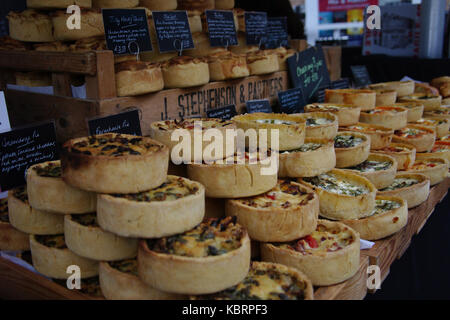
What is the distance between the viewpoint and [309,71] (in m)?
4.01

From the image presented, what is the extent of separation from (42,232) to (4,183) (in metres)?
0.38

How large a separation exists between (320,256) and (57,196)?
104 cm

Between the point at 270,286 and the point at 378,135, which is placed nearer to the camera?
the point at 270,286

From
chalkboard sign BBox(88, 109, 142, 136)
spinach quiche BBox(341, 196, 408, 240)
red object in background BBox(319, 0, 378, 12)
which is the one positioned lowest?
spinach quiche BBox(341, 196, 408, 240)

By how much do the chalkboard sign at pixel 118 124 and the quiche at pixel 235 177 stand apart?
0.57 m

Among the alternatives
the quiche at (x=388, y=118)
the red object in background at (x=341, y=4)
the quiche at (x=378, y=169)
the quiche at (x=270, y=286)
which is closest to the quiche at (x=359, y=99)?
the quiche at (x=388, y=118)

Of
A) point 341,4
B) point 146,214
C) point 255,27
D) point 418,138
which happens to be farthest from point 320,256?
point 341,4

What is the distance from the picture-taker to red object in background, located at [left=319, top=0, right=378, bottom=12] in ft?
28.1

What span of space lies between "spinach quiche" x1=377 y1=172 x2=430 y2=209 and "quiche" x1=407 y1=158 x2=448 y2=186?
0.42 ft

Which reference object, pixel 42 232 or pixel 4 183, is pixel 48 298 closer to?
pixel 42 232

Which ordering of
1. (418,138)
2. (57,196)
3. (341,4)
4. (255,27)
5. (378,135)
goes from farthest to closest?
(341,4) < (255,27) < (418,138) < (378,135) < (57,196)

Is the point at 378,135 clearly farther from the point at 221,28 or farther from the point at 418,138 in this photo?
the point at 221,28

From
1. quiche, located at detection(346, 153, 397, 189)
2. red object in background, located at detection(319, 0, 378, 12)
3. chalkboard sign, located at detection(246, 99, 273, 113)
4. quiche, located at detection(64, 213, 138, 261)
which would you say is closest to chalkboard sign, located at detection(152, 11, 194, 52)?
chalkboard sign, located at detection(246, 99, 273, 113)

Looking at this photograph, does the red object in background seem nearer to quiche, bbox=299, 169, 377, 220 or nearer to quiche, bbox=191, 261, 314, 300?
quiche, bbox=299, 169, 377, 220
